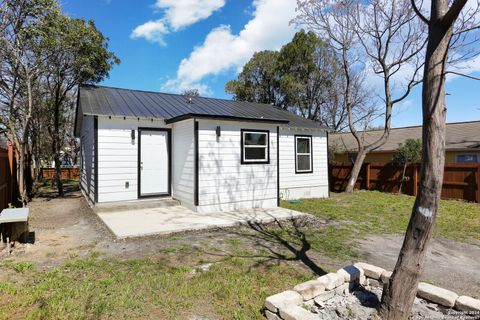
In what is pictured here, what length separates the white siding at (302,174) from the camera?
11977 millimetres

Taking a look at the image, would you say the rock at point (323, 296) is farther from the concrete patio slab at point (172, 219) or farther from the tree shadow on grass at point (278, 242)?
the concrete patio slab at point (172, 219)

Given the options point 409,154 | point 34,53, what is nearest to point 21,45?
point 34,53

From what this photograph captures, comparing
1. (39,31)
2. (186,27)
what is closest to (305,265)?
(39,31)

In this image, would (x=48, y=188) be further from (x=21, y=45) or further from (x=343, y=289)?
(x=343, y=289)

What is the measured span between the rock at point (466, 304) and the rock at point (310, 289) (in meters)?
1.34

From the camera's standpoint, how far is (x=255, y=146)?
29.4 ft

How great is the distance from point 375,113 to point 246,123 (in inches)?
635

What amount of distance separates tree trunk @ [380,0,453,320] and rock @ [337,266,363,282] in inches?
27.6

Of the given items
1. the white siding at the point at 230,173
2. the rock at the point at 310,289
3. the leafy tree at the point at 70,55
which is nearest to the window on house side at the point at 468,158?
the white siding at the point at 230,173

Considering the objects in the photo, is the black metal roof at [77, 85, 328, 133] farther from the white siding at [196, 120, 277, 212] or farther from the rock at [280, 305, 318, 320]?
the rock at [280, 305, 318, 320]

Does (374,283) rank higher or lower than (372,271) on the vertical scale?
lower

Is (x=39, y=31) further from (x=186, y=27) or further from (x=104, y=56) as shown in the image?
(x=186, y=27)

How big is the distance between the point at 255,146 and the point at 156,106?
4267mm

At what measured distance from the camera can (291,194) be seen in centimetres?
1225
